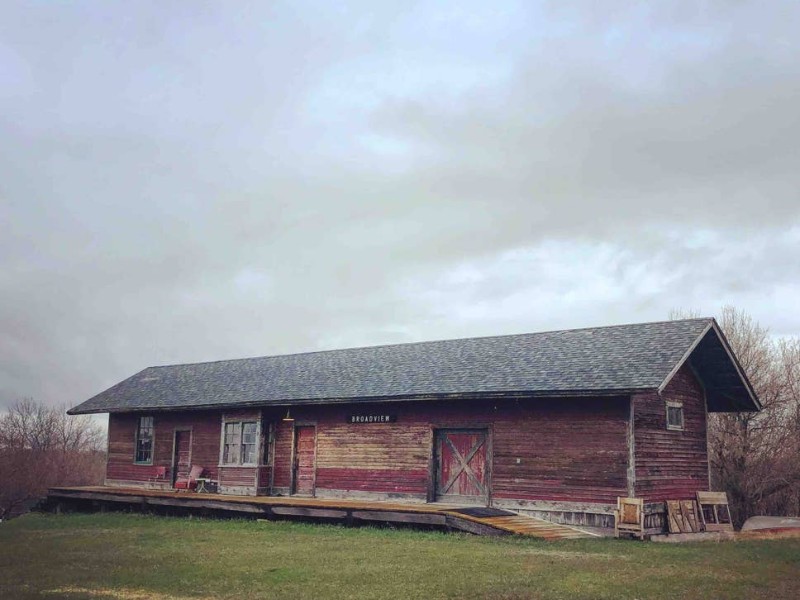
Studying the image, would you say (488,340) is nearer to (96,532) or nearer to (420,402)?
(420,402)

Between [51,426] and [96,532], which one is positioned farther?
[51,426]

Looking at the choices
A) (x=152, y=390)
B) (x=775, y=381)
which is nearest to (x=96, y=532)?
(x=152, y=390)

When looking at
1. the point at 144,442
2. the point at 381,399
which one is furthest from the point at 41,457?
the point at 381,399

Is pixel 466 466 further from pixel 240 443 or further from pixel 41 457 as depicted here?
pixel 41 457

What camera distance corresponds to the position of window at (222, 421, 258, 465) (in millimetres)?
26969

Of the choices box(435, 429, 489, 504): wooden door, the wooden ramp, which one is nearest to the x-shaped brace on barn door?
box(435, 429, 489, 504): wooden door

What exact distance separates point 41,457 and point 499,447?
25509mm

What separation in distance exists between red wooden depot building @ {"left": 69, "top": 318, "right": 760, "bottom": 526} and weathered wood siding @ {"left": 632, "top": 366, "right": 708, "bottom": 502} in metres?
0.06

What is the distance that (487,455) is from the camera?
21906 mm

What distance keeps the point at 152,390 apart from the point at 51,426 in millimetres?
27387

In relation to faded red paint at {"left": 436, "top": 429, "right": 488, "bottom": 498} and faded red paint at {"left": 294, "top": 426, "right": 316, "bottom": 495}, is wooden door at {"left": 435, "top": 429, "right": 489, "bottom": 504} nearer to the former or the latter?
faded red paint at {"left": 436, "top": 429, "right": 488, "bottom": 498}

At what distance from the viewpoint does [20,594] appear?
11227mm

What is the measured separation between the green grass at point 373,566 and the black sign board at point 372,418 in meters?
4.42

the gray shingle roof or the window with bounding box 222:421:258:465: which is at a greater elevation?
the gray shingle roof
